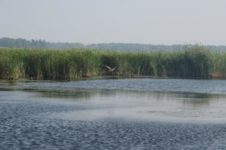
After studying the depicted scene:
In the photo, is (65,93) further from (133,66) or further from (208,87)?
(133,66)

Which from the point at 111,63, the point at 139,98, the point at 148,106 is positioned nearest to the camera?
the point at 148,106

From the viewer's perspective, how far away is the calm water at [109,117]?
1529 cm

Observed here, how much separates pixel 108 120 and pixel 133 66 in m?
28.4

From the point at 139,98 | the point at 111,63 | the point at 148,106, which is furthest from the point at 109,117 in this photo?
the point at 111,63

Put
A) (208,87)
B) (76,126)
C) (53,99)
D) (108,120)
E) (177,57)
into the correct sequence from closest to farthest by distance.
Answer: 1. (76,126)
2. (108,120)
3. (53,99)
4. (208,87)
5. (177,57)

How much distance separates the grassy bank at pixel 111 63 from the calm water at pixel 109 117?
5.14 meters

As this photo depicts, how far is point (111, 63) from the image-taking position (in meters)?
48.0

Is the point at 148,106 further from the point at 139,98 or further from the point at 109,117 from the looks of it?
the point at 109,117

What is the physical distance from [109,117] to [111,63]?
27552 millimetres

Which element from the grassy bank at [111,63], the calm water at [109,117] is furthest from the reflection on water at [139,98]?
the grassy bank at [111,63]

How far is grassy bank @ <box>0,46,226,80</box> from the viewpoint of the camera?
39.8 meters

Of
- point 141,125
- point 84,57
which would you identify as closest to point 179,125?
point 141,125

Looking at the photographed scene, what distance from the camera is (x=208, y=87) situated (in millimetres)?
36250

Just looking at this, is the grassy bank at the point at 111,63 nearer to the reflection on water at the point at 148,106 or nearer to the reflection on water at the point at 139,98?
the reflection on water at the point at 139,98
